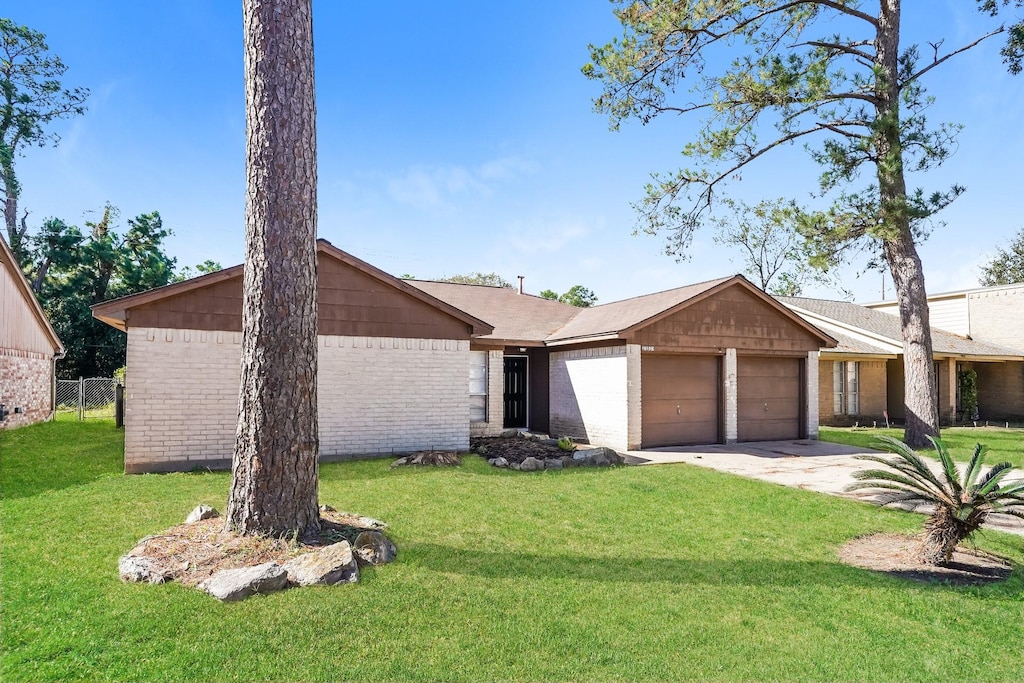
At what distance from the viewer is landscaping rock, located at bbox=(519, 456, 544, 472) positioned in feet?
34.3

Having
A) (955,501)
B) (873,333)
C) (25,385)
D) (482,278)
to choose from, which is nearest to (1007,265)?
(873,333)

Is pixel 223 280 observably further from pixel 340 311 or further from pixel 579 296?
pixel 579 296

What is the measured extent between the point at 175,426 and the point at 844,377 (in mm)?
20866

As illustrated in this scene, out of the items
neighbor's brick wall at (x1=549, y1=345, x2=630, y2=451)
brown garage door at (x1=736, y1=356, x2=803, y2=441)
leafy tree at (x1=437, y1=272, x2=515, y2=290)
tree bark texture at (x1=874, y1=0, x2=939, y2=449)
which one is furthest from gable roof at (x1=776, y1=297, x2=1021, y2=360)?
leafy tree at (x1=437, y1=272, x2=515, y2=290)

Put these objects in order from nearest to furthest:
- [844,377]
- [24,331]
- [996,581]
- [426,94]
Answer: [996,581] → [426,94] → [24,331] → [844,377]

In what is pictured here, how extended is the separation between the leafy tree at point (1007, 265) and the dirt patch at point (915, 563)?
47.6 m

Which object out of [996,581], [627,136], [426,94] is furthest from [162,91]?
[996,581]

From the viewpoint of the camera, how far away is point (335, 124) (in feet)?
37.0

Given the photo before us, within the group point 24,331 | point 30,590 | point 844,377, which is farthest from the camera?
point 844,377

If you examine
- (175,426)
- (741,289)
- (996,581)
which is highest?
(741,289)

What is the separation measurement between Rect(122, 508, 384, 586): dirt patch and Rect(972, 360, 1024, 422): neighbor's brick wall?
94.1 ft

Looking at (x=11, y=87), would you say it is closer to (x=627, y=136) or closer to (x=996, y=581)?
(x=627, y=136)

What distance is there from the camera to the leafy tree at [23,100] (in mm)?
28750

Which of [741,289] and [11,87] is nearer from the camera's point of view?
[741,289]
